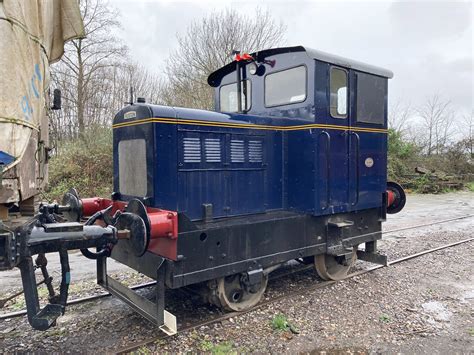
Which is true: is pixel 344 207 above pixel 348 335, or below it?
above

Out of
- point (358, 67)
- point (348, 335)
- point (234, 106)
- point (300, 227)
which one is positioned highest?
point (358, 67)

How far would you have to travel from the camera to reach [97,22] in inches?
725

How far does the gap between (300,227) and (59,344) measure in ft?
9.97

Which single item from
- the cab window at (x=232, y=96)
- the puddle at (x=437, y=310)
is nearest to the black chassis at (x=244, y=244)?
the puddle at (x=437, y=310)

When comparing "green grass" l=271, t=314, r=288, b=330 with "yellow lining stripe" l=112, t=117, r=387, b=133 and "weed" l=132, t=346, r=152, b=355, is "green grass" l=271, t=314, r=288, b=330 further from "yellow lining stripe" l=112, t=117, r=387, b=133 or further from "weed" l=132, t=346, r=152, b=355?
"yellow lining stripe" l=112, t=117, r=387, b=133

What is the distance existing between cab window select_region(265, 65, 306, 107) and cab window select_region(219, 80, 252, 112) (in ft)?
1.06

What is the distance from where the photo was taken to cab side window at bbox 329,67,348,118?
5199 mm

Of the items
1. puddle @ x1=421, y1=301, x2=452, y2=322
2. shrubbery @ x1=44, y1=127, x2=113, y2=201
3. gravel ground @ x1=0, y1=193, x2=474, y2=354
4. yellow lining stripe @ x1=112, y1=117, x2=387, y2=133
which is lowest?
puddle @ x1=421, y1=301, x2=452, y2=322

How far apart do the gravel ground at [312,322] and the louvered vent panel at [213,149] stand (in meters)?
1.84

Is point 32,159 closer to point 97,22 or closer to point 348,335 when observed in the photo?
point 348,335

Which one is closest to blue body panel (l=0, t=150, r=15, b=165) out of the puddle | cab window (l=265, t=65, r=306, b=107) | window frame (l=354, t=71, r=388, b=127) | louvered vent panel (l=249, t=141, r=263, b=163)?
louvered vent panel (l=249, t=141, r=263, b=163)

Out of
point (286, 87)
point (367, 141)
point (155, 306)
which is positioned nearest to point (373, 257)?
point (367, 141)

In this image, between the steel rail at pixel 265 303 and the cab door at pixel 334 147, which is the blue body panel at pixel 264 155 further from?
the steel rail at pixel 265 303

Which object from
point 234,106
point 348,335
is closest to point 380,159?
point 234,106
